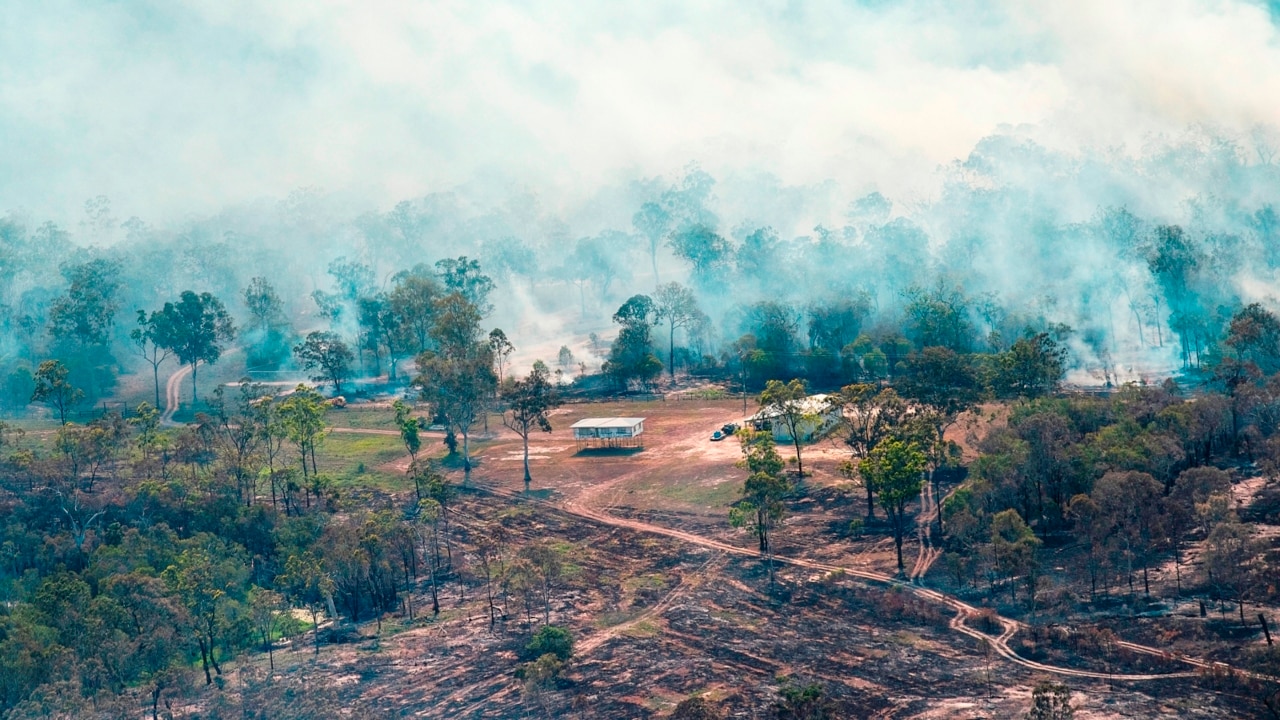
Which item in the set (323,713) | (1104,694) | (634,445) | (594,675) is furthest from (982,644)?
(634,445)

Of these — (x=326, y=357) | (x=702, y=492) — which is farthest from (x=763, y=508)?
(x=326, y=357)

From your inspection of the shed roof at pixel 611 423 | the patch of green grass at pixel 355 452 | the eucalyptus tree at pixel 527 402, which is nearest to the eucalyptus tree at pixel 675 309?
the shed roof at pixel 611 423

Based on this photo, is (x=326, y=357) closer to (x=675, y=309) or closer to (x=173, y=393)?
(x=173, y=393)

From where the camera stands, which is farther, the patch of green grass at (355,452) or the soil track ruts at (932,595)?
the patch of green grass at (355,452)

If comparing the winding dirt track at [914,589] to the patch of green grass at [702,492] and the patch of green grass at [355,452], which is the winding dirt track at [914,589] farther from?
the patch of green grass at [355,452]

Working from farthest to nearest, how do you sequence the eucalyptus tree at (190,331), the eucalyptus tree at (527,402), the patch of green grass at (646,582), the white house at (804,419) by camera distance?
the eucalyptus tree at (190,331), the eucalyptus tree at (527,402), the white house at (804,419), the patch of green grass at (646,582)

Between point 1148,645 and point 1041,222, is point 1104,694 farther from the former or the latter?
point 1041,222
